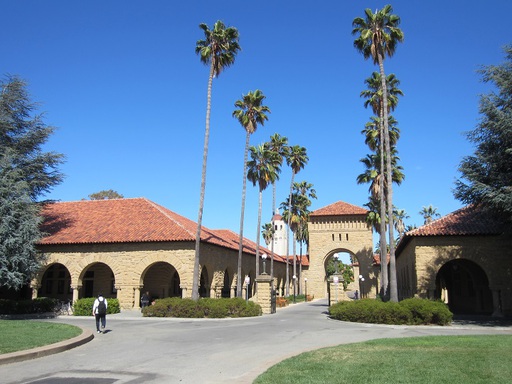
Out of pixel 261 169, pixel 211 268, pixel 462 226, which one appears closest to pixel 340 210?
pixel 261 169

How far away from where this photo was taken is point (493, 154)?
20.5 metres

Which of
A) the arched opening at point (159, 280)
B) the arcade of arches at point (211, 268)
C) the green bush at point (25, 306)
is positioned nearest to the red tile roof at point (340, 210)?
the arcade of arches at point (211, 268)

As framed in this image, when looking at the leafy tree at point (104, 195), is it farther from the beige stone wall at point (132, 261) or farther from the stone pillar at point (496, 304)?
the stone pillar at point (496, 304)

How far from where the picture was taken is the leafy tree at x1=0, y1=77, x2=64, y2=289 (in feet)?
72.5

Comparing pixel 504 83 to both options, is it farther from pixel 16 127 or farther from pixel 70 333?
pixel 16 127

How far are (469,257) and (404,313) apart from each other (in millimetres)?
7371

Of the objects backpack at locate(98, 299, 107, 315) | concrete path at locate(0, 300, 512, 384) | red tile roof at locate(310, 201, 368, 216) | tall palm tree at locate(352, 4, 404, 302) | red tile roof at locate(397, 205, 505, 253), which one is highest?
tall palm tree at locate(352, 4, 404, 302)

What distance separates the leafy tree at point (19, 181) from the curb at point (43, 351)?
11928mm

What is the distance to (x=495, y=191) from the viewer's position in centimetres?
1925

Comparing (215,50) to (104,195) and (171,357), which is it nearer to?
(171,357)

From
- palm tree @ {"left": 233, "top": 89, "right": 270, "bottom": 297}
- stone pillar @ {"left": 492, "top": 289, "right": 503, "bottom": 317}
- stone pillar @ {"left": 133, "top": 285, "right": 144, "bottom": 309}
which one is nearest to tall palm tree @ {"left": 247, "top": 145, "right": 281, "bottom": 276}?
palm tree @ {"left": 233, "top": 89, "right": 270, "bottom": 297}

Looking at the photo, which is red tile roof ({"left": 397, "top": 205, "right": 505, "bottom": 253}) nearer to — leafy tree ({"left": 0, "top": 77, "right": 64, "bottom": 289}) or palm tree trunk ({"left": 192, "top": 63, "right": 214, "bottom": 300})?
palm tree trunk ({"left": 192, "top": 63, "right": 214, "bottom": 300})

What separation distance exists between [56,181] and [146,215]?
269 inches

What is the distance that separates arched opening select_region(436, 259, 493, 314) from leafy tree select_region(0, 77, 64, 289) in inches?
1100
